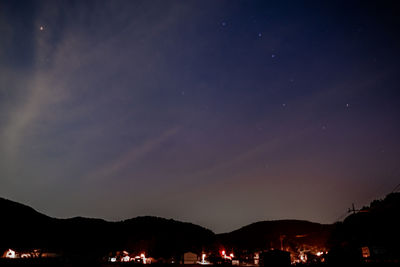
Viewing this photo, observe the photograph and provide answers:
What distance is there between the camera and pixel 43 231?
2785 inches

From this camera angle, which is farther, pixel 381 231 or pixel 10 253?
pixel 381 231

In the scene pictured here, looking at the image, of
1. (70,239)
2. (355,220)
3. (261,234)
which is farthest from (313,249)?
(70,239)

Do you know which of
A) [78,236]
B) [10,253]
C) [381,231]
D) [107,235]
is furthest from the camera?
[107,235]

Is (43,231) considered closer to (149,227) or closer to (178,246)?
(178,246)

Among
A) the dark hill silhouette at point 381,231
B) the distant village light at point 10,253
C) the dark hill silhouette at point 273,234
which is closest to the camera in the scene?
the dark hill silhouette at point 381,231

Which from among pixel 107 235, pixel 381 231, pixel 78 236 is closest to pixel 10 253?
pixel 78 236

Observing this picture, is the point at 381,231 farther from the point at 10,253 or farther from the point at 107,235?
the point at 107,235

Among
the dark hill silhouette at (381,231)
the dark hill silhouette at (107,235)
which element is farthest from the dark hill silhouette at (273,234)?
the dark hill silhouette at (381,231)

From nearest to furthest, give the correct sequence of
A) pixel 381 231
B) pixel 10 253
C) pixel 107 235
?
pixel 10 253, pixel 381 231, pixel 107 235

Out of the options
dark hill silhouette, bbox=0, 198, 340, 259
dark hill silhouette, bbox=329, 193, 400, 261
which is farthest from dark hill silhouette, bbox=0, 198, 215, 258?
dark hill silhouette, bbox=329, 193, 400, 261

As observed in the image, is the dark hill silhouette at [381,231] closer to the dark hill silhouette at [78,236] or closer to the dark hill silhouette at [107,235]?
the dark hill silhouette at [107,235]

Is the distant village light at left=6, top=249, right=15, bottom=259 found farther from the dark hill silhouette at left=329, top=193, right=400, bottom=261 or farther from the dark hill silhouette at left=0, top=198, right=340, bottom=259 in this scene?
the dark hill silhouette at left=329, top=193, right=400, bottom=261

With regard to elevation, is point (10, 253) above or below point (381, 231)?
below

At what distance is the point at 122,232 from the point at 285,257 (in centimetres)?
6832
